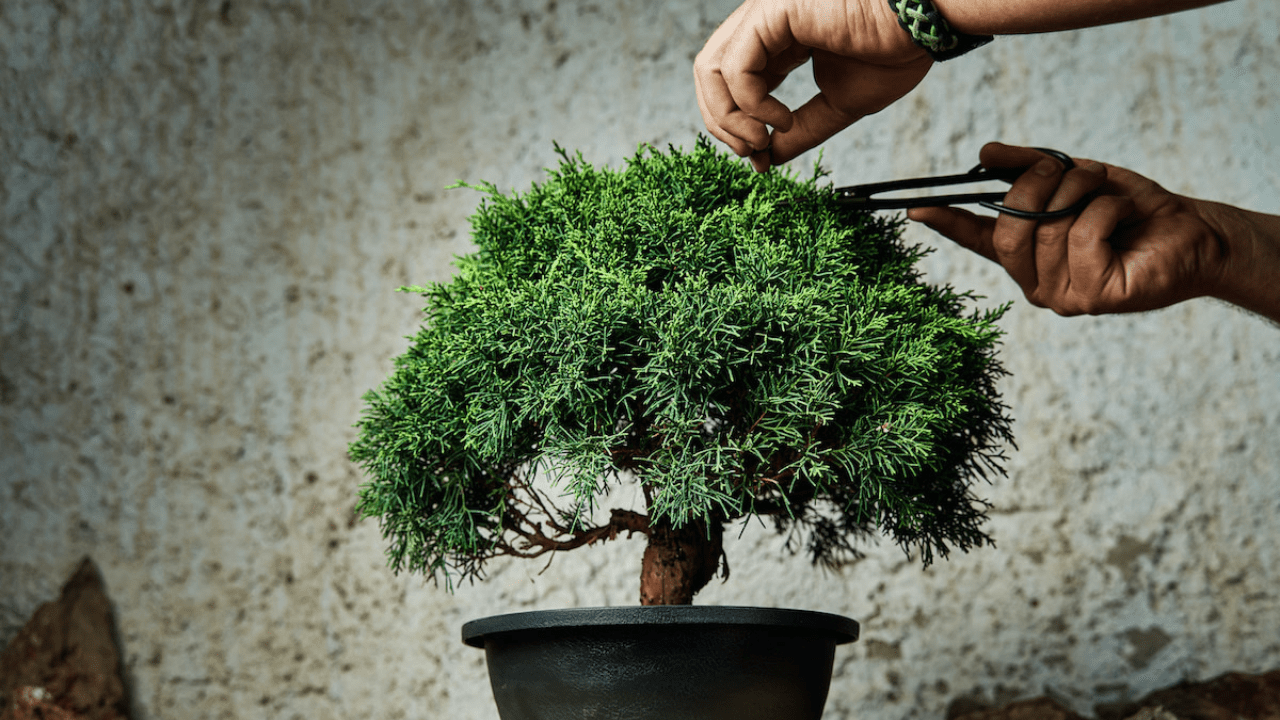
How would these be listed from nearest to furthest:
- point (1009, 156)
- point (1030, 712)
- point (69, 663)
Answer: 1. point (1009, 156)
2. point (1030, 712)
3. point (69, 663)

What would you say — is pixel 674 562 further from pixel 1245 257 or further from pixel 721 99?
pixel 1245 257

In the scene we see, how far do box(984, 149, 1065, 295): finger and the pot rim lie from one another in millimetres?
375

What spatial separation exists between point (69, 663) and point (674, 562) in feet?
4.21

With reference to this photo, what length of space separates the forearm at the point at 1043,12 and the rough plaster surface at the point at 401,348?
855 millimetres

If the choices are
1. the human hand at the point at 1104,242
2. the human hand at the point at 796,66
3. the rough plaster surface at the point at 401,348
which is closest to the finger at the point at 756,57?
the human hand at the point at 796,66

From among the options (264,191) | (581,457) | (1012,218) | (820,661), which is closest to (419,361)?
(581,457)

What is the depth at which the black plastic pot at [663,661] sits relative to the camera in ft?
2.36

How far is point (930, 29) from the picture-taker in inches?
26.8

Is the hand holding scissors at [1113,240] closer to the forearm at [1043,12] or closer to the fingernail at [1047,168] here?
the fingernail at [1047,168]

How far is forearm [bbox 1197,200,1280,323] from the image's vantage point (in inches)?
34.0

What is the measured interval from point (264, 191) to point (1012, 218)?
4.53 feet

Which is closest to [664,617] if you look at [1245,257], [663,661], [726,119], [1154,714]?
[663,661]

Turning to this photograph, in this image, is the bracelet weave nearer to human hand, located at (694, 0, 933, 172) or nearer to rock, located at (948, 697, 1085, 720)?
human hand, located at (694, 0, 933, 172)

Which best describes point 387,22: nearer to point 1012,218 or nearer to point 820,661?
point 1012,218
